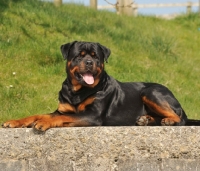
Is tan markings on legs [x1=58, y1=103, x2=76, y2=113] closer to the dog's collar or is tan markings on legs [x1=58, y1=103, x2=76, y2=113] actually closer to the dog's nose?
the dog's collar

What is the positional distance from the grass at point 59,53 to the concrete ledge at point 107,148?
7.65ft

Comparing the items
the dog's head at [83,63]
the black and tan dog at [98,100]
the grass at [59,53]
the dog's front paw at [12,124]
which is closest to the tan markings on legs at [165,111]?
the black and tan dog at [98,100]

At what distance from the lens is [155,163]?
4.84m

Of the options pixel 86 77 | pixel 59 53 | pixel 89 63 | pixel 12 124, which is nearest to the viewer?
pixel 12 124

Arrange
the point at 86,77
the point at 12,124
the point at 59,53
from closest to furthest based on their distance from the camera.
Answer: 1. the point at 12,124
2. the point at 86,77
3. the point at 59,53

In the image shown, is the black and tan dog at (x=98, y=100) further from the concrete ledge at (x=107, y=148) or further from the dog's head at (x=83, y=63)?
the concrete ledge at (x=107, y=148)

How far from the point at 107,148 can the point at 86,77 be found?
1053mm

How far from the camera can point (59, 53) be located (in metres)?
9.41

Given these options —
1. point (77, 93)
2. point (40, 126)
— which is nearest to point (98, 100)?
point (77, 93)

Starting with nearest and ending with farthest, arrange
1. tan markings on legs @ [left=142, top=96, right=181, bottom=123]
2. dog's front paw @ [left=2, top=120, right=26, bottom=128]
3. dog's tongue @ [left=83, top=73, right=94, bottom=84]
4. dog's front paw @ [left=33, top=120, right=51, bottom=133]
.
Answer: dog's front paw @ [left=33, top=120, right=51, bottom=133], dog's front paw @ [left=2, top=120, right=26, bottom=128], dog's tongue @ [left=83, top=73, right=94, bottom=84], tan markings on legs @ [left=142, top=96, right=181, bottom=123]

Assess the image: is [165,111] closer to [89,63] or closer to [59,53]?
[89,63]

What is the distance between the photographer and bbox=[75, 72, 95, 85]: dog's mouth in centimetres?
551

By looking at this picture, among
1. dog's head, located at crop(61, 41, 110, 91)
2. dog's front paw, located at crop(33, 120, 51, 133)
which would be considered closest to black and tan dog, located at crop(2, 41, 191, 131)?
dog's head, located at crop(61, 41, 110, 91)

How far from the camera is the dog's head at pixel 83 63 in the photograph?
5.45 m
